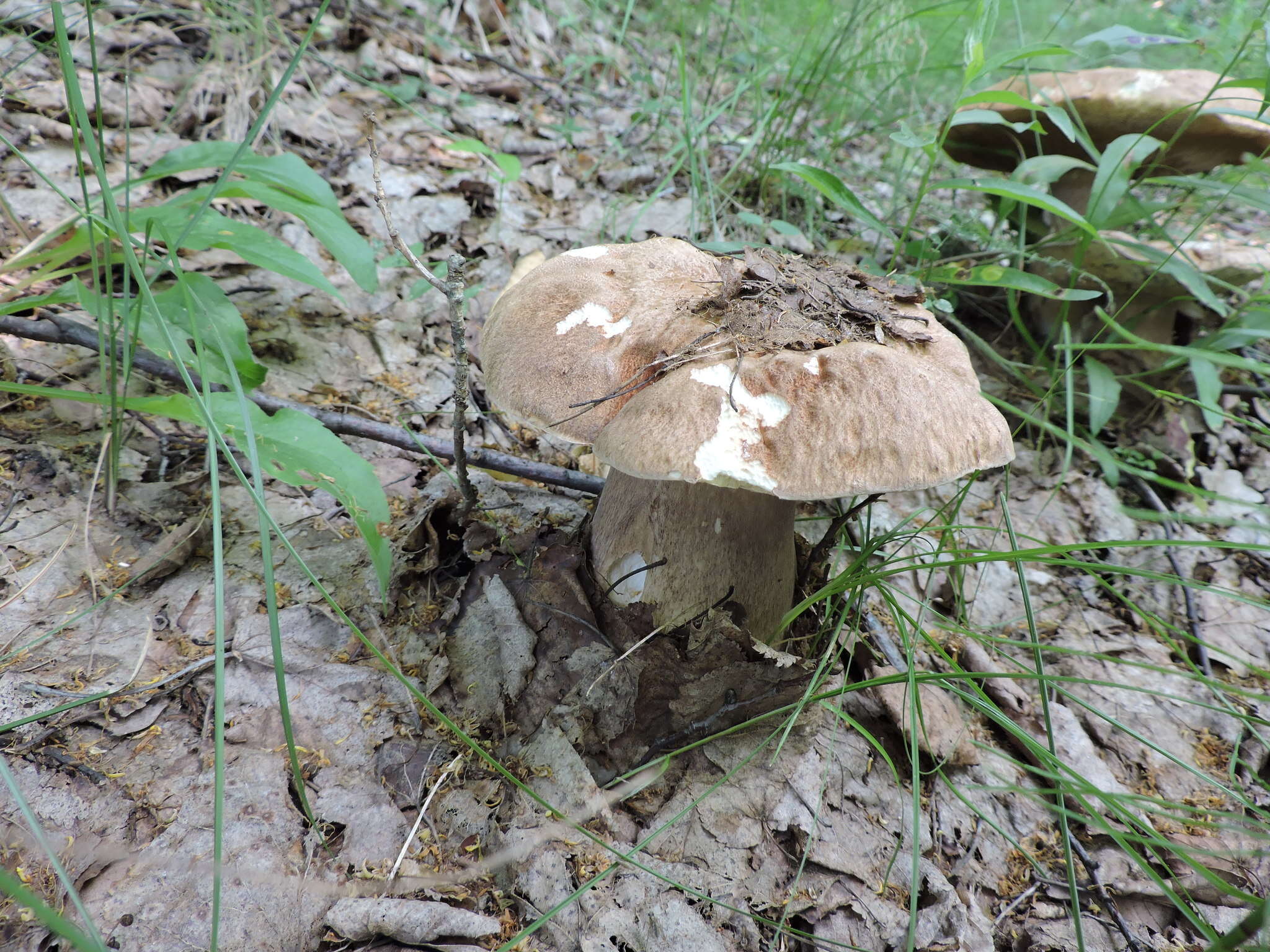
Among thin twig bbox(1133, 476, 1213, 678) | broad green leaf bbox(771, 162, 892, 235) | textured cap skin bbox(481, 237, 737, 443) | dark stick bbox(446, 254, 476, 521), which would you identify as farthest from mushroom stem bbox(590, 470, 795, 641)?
thin twig bbox(1133, 476, 1213, 678)

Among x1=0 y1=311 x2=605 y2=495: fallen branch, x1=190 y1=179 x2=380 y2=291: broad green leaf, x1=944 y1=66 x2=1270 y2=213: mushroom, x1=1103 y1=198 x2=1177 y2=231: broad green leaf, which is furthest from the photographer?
x1=944 y1=66 x2=1270 y2=213: mushroom

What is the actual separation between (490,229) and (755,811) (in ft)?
9.52

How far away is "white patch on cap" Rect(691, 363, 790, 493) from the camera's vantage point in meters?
1.36

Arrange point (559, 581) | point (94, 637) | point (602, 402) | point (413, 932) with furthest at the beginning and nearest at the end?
point (559, 581) → point (94, 637) → point (602, 402) → point (413, 932)

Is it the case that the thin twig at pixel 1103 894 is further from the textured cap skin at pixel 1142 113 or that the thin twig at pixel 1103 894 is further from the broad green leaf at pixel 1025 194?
the textured cap skin at pixel 1142 113

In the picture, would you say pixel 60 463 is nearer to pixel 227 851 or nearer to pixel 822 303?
pixel 227 851

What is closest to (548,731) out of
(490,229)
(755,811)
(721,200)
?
(755,811)

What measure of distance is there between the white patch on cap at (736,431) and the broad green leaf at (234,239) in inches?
53.9

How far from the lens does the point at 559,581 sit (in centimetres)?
194

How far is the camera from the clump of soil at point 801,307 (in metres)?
1.61

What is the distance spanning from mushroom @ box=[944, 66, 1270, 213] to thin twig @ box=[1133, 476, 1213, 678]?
133cm

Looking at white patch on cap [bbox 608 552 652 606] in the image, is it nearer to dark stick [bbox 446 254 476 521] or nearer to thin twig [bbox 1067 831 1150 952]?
dark stick [bbox 446 254 476 521]

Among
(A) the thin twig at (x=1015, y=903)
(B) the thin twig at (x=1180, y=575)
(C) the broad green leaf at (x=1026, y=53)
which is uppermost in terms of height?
(C) the broad green leaf at (x=1026, y=53)

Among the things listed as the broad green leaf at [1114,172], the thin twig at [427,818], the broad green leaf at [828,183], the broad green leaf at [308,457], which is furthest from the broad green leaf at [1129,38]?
the thin twig at [427,818]
